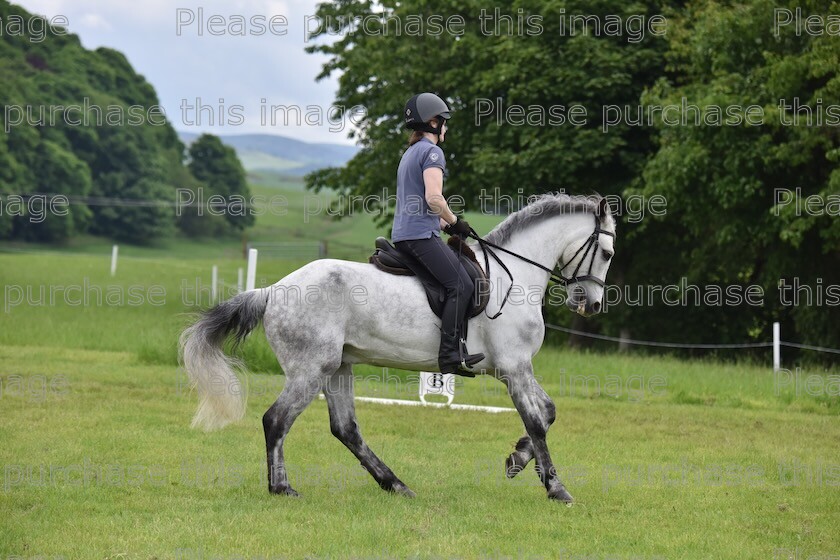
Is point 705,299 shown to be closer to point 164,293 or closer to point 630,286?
point 630,286

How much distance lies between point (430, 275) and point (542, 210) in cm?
135

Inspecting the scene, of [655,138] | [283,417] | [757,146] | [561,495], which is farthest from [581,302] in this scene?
[655,138]

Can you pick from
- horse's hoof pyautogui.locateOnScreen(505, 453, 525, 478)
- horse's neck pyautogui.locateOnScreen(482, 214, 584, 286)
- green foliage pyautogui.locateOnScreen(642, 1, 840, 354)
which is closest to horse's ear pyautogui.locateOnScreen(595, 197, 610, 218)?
horse's neck pyautogui.locateOnScreen(482, 214, 584, 286)

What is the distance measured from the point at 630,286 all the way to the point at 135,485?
87.0 feet

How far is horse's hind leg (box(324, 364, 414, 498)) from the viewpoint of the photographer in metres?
8.80

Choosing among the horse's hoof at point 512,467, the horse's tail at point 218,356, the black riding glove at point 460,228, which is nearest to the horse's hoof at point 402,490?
the horse's hoof at point 512,467

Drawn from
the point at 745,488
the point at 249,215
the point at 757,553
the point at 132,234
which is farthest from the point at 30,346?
the point at 249,215

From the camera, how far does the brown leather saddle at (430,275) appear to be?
844 cm

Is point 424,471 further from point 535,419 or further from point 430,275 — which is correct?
point 430,275

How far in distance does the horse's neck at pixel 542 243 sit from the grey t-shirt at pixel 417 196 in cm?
94

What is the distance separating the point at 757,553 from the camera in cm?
697

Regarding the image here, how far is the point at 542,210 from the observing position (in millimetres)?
9148

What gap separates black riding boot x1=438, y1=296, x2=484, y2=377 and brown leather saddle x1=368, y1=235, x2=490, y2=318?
95mm

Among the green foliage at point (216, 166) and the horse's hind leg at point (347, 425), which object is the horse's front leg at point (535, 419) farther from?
the green foliage at point (216, 166)
